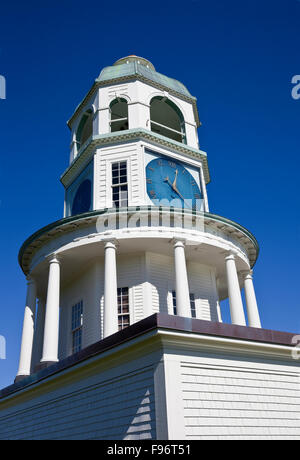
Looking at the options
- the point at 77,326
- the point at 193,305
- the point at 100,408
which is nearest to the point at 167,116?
the point at 193,305

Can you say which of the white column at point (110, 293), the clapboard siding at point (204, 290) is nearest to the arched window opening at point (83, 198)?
the white column at point (110, 293)

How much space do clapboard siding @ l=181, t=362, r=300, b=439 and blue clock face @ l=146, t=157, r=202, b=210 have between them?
501 inches

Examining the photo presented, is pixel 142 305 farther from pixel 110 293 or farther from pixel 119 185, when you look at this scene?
pixel 119 185

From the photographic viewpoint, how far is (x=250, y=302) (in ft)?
73.0

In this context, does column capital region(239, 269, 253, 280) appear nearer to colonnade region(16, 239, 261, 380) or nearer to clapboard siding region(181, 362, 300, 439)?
colonnade region(16, 239, 261, 380)

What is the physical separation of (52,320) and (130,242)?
→ 16.0ft

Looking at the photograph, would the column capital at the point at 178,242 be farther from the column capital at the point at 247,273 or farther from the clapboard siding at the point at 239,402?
the clapboard siding at the point at 239,402

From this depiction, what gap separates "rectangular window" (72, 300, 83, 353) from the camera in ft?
66.9

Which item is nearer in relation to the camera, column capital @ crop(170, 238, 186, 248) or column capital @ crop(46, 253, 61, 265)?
column capital @ crop(170, 238, 186, 248)

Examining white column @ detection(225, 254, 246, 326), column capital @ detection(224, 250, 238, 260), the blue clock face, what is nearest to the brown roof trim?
white column @ detection(225, 254, 246, 326)

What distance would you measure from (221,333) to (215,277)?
44.5 feet

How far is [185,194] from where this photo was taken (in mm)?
22844
